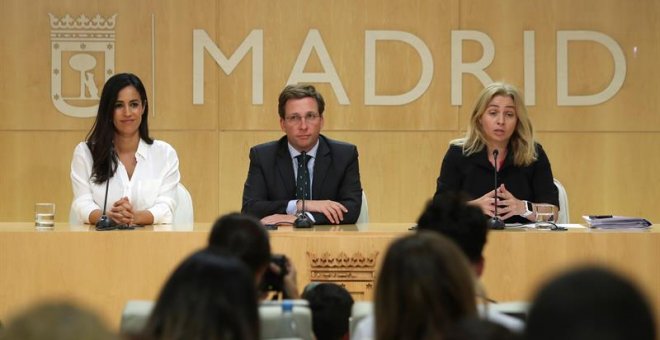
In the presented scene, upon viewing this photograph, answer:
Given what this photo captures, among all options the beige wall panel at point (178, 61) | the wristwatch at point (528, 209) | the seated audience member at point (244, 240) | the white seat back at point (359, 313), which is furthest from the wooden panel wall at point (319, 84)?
the white seat back at point (359, 313)

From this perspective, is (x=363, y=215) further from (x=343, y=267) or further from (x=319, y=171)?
(x=343, y=267)

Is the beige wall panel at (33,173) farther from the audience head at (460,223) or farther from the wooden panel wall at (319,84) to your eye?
the audience head at (460,223)

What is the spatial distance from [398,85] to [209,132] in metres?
1.36

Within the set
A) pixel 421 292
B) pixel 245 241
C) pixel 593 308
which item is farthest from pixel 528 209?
pixel 593 308

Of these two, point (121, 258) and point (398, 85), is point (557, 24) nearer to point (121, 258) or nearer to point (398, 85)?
point (398, 85)

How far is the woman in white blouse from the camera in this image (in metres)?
5.43

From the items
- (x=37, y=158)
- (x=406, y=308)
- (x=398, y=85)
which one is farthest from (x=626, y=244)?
(x=37, y=158)

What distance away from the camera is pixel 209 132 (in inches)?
298

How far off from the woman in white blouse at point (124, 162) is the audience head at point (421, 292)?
321 cm

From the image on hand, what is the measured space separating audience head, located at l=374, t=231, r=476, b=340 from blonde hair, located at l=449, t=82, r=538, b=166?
11.3 ft

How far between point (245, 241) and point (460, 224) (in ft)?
2.17

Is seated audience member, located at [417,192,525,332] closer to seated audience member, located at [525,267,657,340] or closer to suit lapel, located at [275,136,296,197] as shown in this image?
seated audience member, located at [525,267,657,340]

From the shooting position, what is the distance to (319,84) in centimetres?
748

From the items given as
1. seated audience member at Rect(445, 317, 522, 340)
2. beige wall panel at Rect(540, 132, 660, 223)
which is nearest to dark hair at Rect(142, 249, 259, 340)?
seated audience member at Rect(445, 317, 522, 340)
